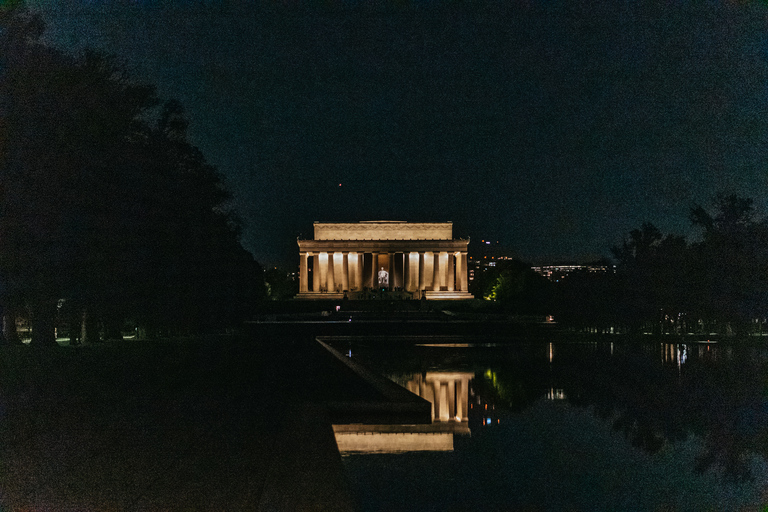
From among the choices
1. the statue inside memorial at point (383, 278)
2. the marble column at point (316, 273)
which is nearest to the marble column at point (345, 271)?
the marble column at point (316, 273)

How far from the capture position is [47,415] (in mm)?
12828

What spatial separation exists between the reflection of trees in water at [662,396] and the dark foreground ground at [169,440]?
4.65 metres

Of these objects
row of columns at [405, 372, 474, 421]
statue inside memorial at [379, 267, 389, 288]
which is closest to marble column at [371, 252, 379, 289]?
statue inside memorial at [379, 267, 389, 288]

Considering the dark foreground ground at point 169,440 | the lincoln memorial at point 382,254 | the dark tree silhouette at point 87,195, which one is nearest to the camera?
the dark foreground ground at point 169,440

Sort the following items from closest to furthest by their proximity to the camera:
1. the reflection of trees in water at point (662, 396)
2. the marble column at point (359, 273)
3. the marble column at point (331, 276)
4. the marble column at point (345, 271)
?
the reflection of trees in water at point (662, 396) < the marble column at point (331, 276) < the marble column at point (345, 271) < the marble column at point (359, 273)

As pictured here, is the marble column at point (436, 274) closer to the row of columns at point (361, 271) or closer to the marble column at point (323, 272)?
the row of columns at point (361, 271)

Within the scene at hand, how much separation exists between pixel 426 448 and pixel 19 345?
74.2 feet

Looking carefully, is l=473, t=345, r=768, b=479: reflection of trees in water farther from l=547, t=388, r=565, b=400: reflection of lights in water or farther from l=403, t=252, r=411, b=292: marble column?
l=403, t=252, r=411, b=292: marble column

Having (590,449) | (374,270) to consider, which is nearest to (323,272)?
(374,270)

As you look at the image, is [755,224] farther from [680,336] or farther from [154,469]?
[154,469]

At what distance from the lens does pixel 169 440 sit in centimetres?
1070

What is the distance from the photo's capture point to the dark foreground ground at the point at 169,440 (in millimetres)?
7988

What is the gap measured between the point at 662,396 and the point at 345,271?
3872 inches

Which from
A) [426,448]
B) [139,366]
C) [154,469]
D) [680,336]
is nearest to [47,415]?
[154,469]
